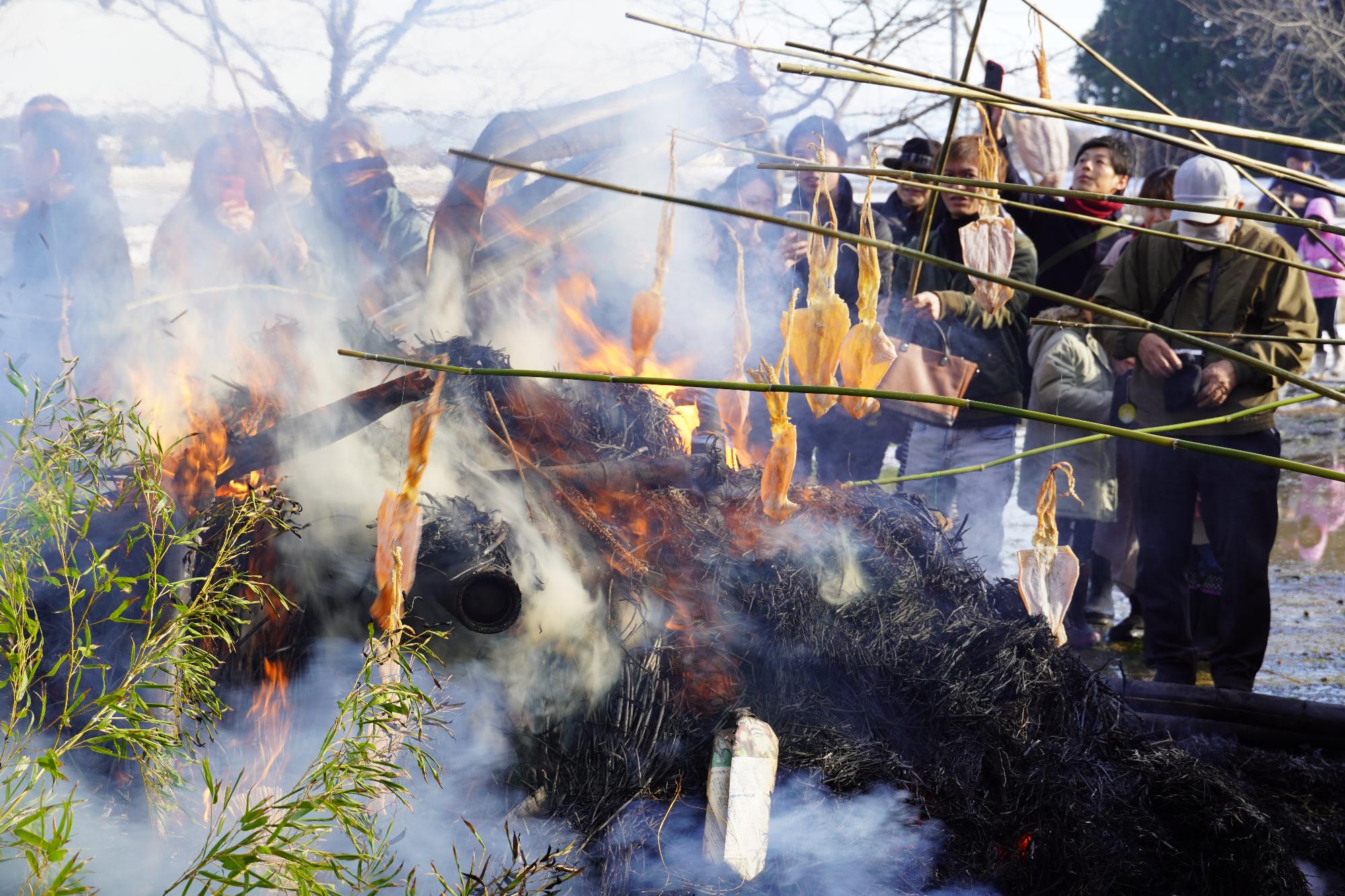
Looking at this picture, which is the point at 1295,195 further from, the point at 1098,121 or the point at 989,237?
the point at 1098,121

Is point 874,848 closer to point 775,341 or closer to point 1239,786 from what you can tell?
point 1239,786

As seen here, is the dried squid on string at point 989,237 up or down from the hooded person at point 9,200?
down

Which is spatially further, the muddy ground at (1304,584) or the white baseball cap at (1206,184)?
the muddy ground at (1304,584)

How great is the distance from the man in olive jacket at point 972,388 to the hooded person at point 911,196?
13 cm

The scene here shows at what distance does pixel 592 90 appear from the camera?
4695 mm

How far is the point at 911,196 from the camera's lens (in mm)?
5293

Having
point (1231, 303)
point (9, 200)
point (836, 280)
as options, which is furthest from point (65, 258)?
point (1231, 303)

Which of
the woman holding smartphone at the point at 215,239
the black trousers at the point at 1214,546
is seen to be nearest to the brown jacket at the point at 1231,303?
the black trousers at the point at 1214,546

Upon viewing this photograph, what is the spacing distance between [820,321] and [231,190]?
2763 millimetres

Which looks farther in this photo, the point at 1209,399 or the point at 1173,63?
the point at 1173,63

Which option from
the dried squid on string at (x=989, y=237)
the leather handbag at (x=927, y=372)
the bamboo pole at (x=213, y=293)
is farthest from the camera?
the leather handbag at (x=927, y=372)

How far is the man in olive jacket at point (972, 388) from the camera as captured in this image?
493cm

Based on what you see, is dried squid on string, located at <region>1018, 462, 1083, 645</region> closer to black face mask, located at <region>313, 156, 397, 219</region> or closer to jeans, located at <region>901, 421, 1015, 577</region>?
jeans, located at <region>901, 421, 1015, 577</region>

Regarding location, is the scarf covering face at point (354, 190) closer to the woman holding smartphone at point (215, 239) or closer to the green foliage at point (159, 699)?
the woman holding smartphone at point (215, 239)
